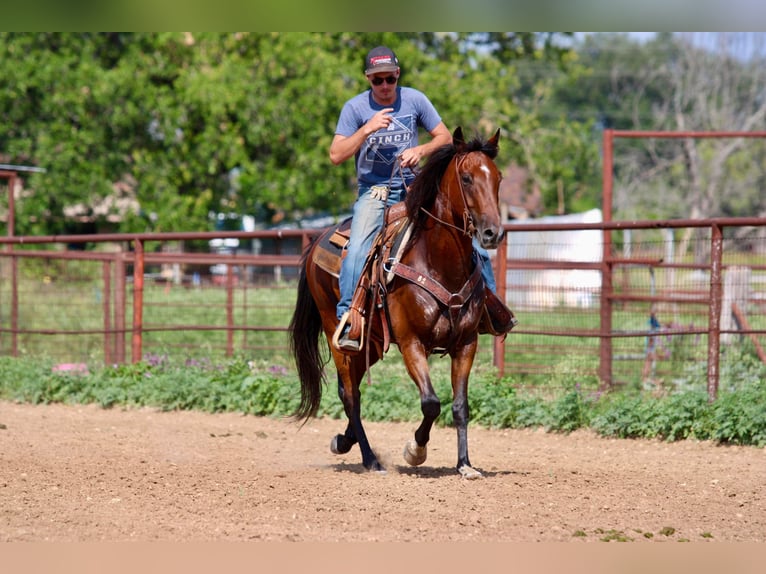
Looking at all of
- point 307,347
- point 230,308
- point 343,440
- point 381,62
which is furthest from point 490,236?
point 230,308

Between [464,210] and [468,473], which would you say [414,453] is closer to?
[468,473]

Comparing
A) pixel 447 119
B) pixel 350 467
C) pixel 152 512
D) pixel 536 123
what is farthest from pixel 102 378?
pixel 536 123

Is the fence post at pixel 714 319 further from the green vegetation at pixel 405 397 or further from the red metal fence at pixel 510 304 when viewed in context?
the green vegetation at pixel 405 397

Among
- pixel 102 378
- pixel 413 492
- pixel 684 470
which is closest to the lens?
pixel 413 492

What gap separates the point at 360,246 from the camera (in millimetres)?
A: 7234

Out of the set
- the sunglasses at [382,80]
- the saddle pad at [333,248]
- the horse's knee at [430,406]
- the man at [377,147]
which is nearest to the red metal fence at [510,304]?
→ the saddle pad at [333,248]

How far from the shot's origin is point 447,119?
2747cm

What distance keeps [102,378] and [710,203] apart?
37544 mm

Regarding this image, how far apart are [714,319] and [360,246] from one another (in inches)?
151

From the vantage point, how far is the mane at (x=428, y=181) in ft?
22.1

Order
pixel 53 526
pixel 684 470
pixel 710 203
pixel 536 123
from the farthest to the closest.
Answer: pixel 710 203, pixel 536 123, pixel 684 470, pixel 53 526

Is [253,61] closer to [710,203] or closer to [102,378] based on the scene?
[102,378]

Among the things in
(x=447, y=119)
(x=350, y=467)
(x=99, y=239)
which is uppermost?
(x=447, y=119)

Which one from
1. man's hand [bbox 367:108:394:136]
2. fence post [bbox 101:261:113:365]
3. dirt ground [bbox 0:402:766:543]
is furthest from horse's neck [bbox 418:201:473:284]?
fence post [bbox 101:261:113:365]
